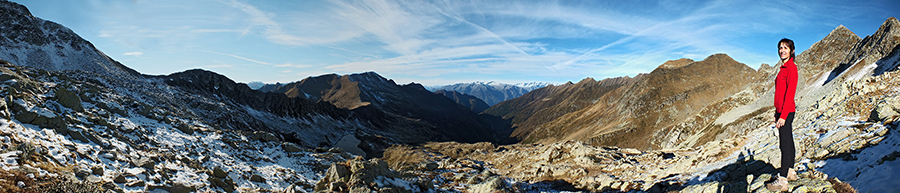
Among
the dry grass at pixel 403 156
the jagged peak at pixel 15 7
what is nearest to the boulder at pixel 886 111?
the dry grass at pixel 403 156

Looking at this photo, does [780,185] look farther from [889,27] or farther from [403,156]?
[889,27]

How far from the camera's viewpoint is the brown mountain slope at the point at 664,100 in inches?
3890

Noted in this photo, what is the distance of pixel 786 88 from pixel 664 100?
127913mm

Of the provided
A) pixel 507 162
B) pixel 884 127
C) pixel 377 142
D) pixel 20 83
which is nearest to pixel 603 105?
pixel 377 142

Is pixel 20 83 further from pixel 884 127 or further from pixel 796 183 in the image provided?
pixel 884 127

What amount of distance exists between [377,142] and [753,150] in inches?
3644

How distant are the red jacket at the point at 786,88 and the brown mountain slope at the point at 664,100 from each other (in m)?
84.7

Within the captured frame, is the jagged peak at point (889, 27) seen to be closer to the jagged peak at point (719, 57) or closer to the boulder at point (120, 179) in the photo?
the boulder at point (120, 179)

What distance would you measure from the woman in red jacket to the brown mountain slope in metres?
83.9

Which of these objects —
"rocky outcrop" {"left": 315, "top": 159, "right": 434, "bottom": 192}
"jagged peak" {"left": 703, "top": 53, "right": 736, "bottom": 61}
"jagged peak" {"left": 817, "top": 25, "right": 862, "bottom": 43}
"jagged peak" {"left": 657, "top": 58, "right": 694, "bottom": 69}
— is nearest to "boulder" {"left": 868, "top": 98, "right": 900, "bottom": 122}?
"rocky outcrop" {"left": 315, "top": 159, "right": 434, "bottom": 192}

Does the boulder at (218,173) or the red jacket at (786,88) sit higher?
the red jacket at (786,88)

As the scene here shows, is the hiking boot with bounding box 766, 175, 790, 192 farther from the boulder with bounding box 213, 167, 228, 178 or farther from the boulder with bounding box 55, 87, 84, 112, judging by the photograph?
the boulder with bounding box 55, 87, 84, 112

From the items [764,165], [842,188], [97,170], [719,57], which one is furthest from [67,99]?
[719,57]

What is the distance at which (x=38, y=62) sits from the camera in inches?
2376
